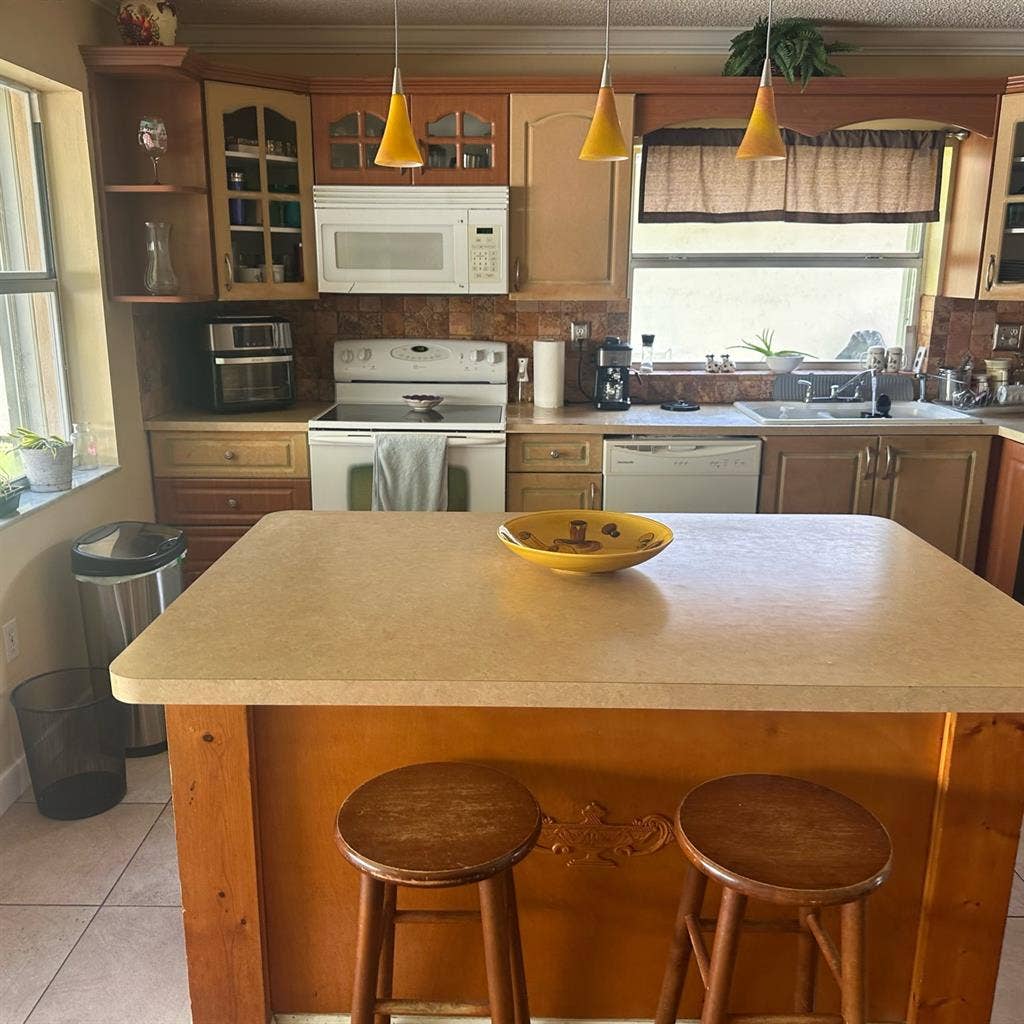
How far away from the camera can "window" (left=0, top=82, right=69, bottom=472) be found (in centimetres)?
292

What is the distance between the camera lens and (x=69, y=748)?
2.59 m

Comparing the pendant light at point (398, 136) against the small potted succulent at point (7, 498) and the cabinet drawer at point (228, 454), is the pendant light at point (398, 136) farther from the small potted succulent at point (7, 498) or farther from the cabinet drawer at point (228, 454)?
the cabinet drawer at point (228, 454)

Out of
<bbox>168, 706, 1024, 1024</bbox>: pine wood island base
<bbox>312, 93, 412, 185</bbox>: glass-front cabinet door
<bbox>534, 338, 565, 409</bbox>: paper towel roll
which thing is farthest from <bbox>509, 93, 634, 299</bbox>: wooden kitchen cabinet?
<bbox>168, 706, 1024, 1024</bbox>: pine wood island base

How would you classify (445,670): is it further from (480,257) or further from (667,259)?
(667,259)

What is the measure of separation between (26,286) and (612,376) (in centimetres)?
223

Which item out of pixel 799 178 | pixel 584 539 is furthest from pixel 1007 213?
pixel 584 539

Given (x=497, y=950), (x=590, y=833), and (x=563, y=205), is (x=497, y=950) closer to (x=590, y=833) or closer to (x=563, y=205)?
(x=590, y=833)

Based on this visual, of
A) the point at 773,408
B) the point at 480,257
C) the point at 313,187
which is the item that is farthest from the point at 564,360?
the point at 313,187

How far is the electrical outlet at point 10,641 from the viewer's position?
8.55ft

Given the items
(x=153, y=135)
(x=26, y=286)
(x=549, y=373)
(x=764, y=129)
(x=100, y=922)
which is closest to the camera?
(x=764, y=129)

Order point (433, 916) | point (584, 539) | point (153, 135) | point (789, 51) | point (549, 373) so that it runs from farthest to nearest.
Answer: point (549, 373) → point (789, 51) → point (153, 135) → point (584, 539) → point (433, 916)

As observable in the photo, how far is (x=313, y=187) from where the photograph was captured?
3.67 metres

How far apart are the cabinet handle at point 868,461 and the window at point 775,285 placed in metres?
0.74

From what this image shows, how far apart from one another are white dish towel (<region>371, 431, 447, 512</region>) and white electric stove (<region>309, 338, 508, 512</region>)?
46 millimetres
